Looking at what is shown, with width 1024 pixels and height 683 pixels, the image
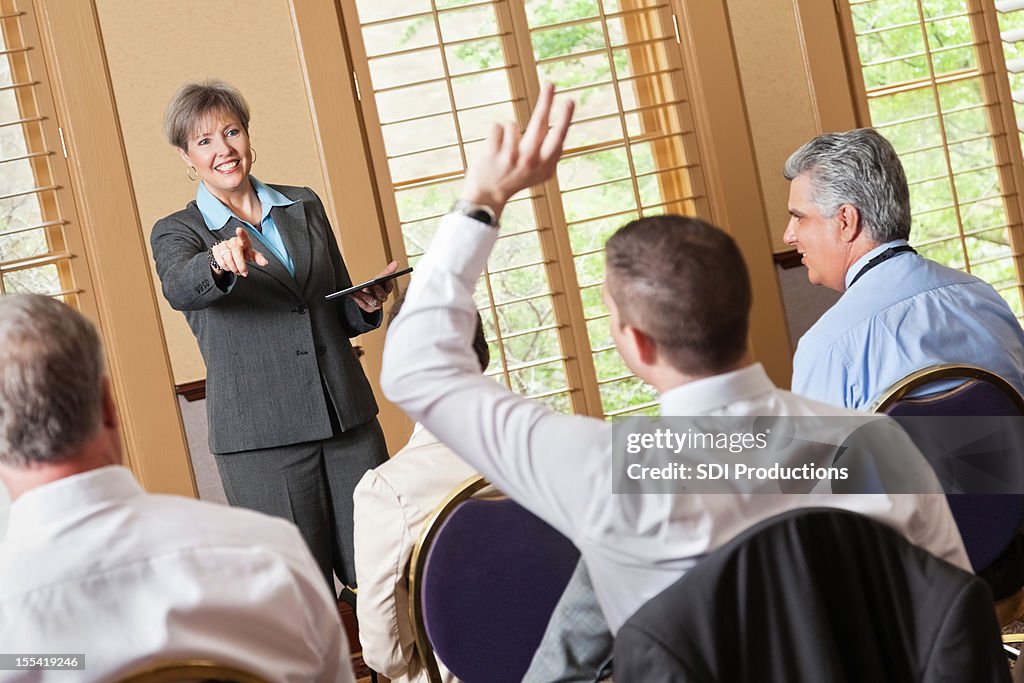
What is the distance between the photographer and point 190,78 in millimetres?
3758

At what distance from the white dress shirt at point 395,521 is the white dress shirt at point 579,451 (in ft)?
1.75

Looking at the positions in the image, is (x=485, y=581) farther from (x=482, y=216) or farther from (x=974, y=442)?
(x=974, y=442)

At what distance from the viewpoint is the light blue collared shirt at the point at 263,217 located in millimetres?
2762

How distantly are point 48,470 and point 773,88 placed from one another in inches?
147

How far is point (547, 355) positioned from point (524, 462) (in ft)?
9.61

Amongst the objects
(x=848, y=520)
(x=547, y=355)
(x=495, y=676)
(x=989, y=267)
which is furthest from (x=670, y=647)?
(x=989, y=267)

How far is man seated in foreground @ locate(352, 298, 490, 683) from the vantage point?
5.68 feet

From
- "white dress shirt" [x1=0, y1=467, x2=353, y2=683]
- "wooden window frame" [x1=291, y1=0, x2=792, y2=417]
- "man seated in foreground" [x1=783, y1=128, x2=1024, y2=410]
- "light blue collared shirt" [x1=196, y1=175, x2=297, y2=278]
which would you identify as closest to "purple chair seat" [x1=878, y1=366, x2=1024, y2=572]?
"man seated in foreground" [x1=783, y1=128, x2=1024, y2=410]

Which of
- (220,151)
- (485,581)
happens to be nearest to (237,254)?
(220,151)

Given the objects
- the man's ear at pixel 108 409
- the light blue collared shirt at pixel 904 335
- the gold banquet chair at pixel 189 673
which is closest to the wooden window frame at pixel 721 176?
the light blue collared shirt at pixel 904 335

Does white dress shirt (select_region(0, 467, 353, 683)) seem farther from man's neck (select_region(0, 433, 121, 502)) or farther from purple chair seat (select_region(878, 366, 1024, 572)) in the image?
purple chair seat (select_region(878, 366, 1024, 572))

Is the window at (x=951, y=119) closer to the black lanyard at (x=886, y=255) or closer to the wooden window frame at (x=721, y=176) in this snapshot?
the wooden window frame at (x=721, y=176)

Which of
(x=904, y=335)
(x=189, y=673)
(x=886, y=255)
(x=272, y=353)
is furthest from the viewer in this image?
(x=272, y=353)

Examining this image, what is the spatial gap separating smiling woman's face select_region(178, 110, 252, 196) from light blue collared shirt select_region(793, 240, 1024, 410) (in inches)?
57.7
